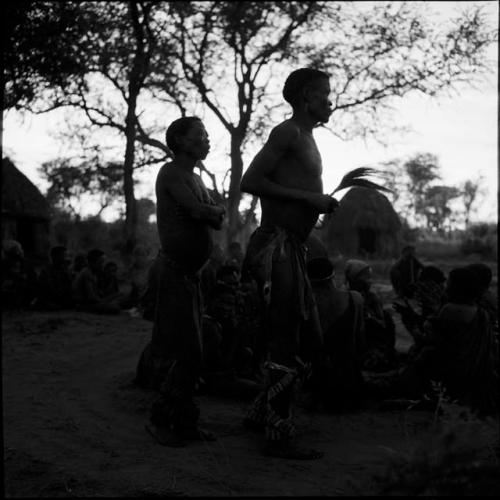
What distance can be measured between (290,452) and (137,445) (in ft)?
2.46

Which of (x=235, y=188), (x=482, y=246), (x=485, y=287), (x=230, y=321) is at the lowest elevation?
(x=230, y=321)

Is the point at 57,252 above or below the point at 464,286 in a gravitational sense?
above

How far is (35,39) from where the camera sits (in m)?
6.38

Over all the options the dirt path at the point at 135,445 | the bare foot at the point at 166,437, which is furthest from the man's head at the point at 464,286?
the bare foot at the point at 166,437

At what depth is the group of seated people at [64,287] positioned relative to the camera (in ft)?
29.8

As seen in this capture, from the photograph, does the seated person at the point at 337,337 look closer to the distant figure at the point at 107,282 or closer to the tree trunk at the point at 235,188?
the distant figure at the point at 107,282

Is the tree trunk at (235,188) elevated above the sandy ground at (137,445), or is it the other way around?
the tree trunk at (235,188)

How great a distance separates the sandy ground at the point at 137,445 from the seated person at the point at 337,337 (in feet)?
0.44

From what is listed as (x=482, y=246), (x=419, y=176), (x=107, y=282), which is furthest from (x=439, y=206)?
A: (x=107, y=282)

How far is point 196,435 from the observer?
10.5 feet

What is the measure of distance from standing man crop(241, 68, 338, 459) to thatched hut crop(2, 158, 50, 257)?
1617 cm

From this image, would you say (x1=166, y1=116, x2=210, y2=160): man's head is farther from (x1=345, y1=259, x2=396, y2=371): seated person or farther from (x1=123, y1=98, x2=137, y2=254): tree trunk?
(x1=123, y1=98, x2=137, y2=254): tree trunk

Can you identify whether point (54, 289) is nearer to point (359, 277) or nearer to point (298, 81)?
point (359, 277)

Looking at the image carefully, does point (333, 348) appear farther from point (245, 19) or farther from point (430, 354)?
point (245, 19)
